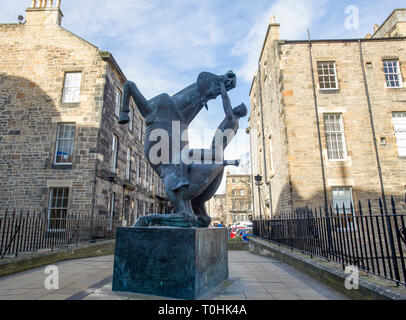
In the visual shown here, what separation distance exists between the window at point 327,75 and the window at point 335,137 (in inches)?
71.6

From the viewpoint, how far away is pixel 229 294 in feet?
9.74

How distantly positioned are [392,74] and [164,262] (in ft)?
57.1

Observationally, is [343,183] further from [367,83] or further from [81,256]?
[81,256]

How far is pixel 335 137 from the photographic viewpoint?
13328mm

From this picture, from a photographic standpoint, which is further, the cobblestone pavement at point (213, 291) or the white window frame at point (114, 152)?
the white window frame at point (114, 152)

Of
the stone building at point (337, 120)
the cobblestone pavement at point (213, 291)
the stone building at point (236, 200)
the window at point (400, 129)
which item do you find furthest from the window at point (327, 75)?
the stone building at point (236, 200)

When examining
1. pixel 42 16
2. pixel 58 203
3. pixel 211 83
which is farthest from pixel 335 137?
pixel 42 16

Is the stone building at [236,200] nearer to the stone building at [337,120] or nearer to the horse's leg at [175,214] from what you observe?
the stone building at [337,120]

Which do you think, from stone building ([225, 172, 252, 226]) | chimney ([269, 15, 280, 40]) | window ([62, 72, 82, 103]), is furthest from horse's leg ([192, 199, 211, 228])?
stone building ([225, 172, 252, 226])

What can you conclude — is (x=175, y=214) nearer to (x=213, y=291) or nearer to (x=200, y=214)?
(x=200, y=214)

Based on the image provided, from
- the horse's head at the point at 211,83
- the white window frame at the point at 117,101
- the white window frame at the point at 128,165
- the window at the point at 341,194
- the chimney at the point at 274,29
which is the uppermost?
the chimney at the point at 274,29

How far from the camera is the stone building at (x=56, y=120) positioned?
12.1 meters

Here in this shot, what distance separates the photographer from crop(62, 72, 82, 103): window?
13.5m
